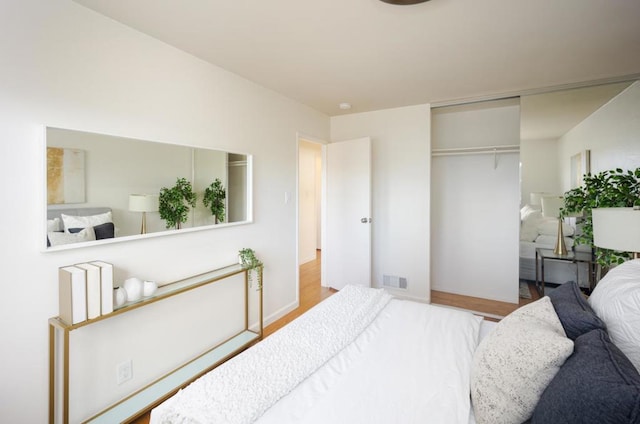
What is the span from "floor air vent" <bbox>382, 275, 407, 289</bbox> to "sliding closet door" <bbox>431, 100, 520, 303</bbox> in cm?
59

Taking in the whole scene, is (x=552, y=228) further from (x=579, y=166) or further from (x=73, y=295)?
(x=73, y=295)

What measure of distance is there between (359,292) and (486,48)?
2061 mm

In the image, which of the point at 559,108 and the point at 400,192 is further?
the point at 400,192

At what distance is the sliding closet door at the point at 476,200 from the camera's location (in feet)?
12.1

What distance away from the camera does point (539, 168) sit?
310cm

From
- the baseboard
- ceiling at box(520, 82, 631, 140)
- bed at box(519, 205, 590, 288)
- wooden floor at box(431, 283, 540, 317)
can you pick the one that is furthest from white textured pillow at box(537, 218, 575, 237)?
the baseboard

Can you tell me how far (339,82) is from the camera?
2.93 metres

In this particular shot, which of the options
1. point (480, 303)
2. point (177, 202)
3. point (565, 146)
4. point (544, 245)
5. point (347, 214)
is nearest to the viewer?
point (177, 202)

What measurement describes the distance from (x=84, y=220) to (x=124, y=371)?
0.99 metres

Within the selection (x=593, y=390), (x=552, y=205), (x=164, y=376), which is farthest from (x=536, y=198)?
(x=164, y=376)

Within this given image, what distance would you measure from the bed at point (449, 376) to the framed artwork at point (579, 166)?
1860 millimetres

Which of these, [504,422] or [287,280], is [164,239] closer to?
[287,280]

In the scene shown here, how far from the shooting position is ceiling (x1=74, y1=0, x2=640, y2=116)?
1.76 metres

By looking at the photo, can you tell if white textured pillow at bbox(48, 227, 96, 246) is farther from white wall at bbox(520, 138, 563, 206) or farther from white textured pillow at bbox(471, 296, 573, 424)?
white wall at bbox(520, 138, 563, 206)
